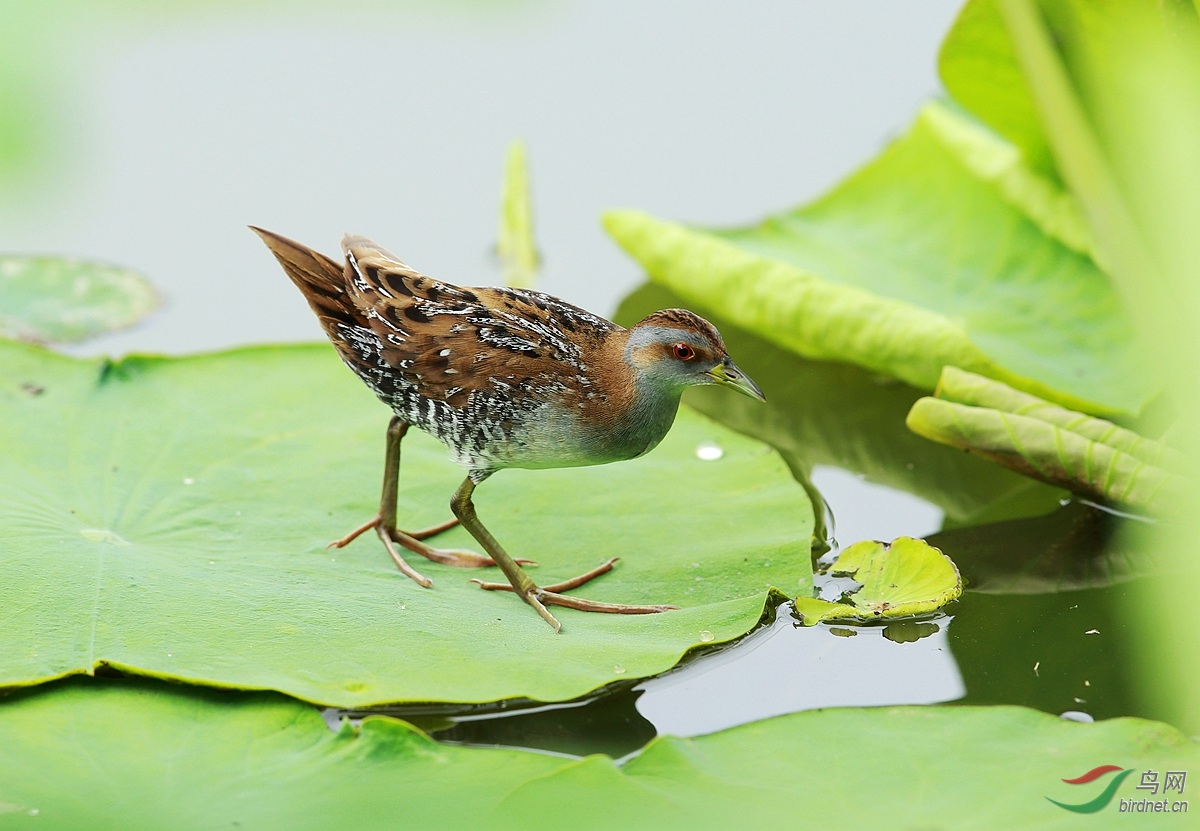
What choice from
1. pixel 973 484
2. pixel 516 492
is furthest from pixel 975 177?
pixel 516 492

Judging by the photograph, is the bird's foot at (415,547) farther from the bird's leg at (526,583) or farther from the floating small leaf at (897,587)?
the floating small leaf at (897,587)

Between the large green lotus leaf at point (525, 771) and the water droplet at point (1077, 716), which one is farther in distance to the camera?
the water droplet at point (1077, 716)

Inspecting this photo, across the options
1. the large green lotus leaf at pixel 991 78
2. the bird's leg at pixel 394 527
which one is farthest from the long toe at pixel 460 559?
the large green lotus leaf at pixel 991 78

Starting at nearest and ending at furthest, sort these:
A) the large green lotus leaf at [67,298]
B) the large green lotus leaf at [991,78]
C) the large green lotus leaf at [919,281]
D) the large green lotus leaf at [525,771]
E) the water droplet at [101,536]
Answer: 1. the large green lotus leaf at [525,771]
2. the water droplet at [101,536]
3. the large green lotus leaf at [919,281]
4. the large green lotus leaf at [991,78]
5. the large green lotus leaf at [67,298]

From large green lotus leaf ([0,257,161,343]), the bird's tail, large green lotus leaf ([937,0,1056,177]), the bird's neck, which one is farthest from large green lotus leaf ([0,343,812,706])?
large green lotus leaf ([937,0,1056,177])

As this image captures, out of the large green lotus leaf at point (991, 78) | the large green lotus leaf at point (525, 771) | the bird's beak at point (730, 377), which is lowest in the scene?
the large green lotus leaf at point (525, 771)

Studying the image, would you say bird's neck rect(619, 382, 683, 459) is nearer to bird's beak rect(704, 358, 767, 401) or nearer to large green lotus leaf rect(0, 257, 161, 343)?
bird's beak rect(704, 358, 767, 401)

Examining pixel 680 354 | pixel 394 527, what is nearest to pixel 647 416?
pixel 680 354

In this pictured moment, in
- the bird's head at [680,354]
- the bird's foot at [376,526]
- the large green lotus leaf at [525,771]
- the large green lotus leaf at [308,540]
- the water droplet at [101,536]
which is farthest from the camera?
the bird's foot at [376,526]
